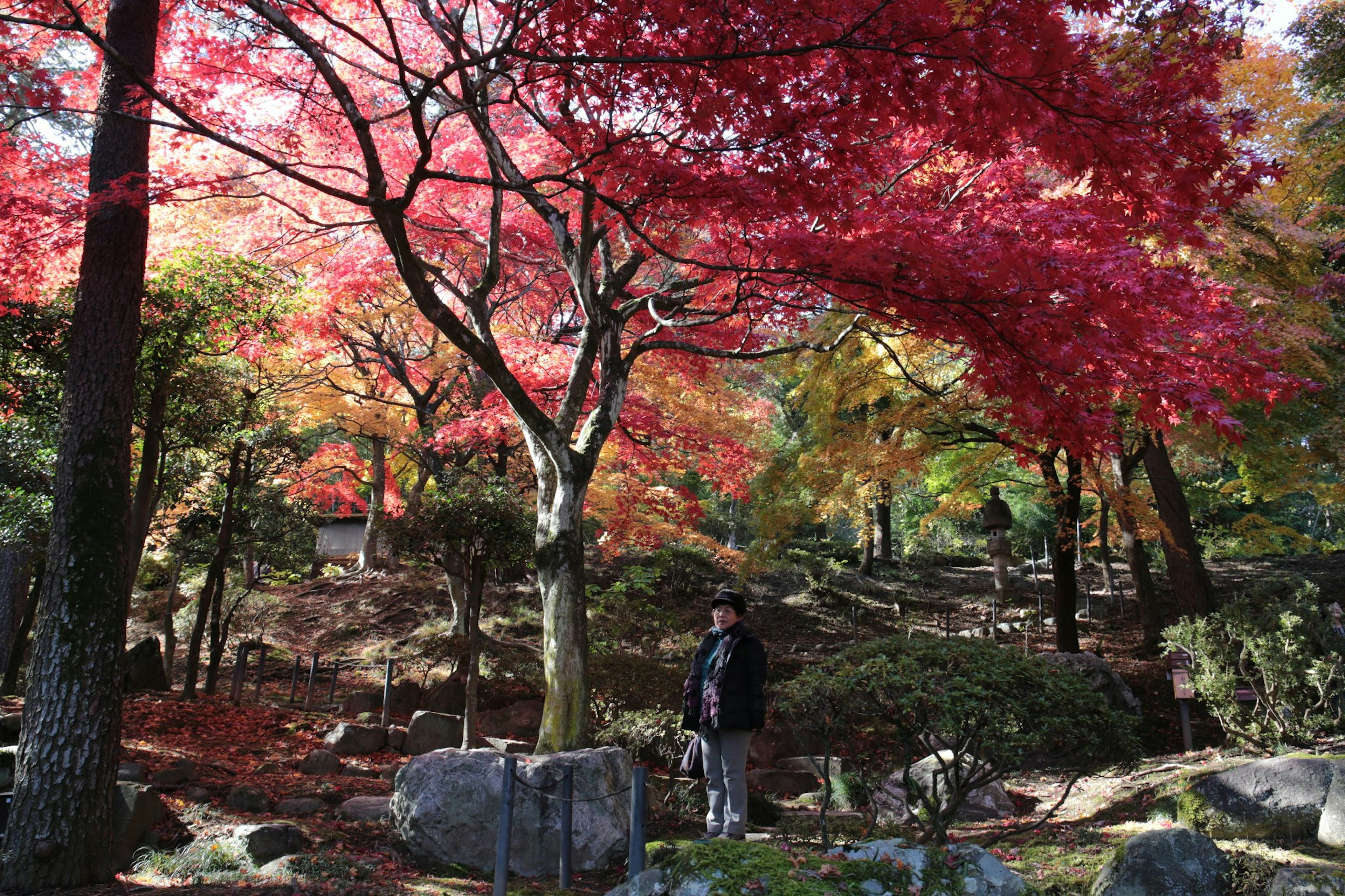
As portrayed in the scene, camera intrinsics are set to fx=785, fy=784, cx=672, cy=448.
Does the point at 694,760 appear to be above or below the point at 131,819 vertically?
above

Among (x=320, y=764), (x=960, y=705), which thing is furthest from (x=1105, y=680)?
(x=320, y=764)

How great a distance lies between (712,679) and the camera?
4.77m

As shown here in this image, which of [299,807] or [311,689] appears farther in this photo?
[311,689]

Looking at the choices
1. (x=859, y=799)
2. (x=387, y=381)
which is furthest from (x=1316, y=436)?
(x=387, y=381)

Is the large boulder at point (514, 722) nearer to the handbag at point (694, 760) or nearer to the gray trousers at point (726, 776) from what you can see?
the handbag at point (694, 760)

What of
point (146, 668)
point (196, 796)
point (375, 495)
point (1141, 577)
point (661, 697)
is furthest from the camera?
point (375, 495)

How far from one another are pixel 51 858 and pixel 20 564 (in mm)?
7542

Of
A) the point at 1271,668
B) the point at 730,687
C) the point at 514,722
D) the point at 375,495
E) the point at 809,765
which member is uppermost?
the point at 375,495

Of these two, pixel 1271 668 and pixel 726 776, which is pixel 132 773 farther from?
pixel 1271 668

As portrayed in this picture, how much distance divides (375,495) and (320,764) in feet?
31.2

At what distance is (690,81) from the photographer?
489cm

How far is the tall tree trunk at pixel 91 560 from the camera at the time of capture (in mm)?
4262

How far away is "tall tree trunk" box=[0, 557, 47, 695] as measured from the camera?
8.98 meters

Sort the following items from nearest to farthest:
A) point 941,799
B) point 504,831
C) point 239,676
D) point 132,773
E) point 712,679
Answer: point 504,831 < point 712,679 < point 132,773 < point 941,799 < point 239,676
